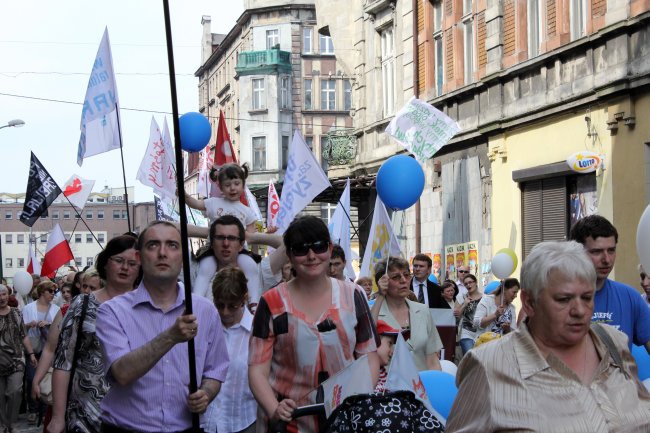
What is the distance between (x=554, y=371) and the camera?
4270 mm

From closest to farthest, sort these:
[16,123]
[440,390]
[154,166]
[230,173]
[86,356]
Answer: [440,390] < [86,356] < [230,173] < [154,166] < [16,123]

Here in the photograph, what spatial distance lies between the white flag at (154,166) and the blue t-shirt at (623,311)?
10.3 metres

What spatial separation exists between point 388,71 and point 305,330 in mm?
24645

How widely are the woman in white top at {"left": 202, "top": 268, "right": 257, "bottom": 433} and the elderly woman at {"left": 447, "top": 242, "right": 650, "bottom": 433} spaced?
317cm

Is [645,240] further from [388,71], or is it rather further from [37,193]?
[388,71]

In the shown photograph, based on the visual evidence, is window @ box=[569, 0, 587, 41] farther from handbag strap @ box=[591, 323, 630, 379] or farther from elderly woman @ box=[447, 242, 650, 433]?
elderly woman @ box=[447, 242, 650, 433]

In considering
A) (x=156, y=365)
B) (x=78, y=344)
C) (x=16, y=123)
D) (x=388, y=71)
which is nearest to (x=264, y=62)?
(x=16, y=123)

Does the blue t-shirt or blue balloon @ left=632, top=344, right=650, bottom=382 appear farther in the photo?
blue balloon @ left=632, top=344, right=650, bottom=382

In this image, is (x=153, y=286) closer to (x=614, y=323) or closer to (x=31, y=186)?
(x=614, y=323)

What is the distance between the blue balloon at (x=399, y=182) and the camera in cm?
1454

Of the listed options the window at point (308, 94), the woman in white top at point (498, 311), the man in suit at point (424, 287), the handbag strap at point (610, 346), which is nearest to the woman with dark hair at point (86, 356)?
the handbag strap at point (610, 346)

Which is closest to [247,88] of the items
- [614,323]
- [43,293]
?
[43,293]

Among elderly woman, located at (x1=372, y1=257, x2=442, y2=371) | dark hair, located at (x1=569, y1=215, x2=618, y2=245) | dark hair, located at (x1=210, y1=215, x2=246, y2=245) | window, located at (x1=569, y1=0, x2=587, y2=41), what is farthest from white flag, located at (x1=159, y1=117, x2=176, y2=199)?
dark hair, located at (x1=569, y1=215, x2=618, y2=245)

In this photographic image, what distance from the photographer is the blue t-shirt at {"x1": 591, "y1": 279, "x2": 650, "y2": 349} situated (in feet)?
21.7
